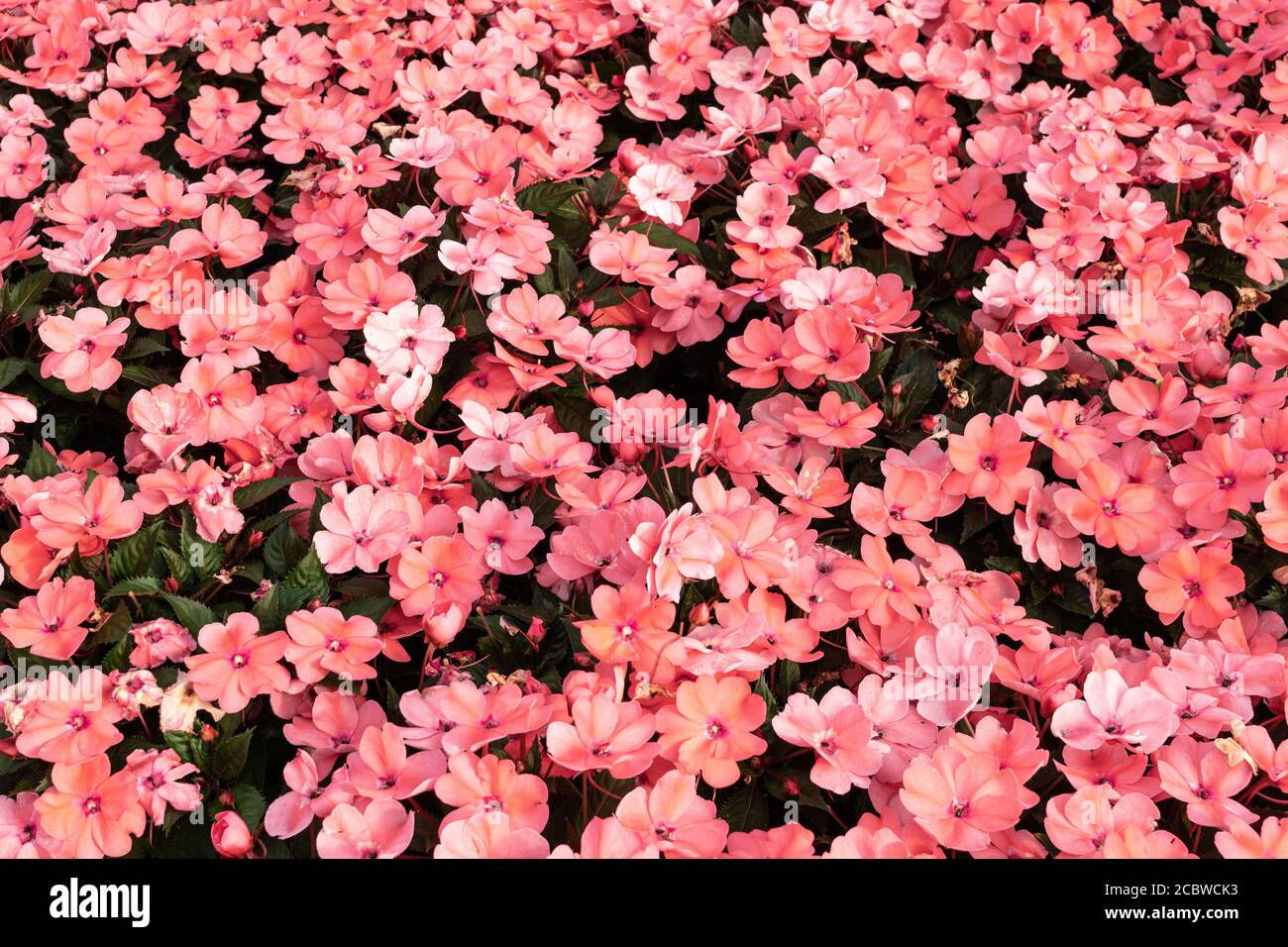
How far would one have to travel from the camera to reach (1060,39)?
10.7 ft

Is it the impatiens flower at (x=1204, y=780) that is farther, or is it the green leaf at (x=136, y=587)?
the green leaf at (x=136, y=587)

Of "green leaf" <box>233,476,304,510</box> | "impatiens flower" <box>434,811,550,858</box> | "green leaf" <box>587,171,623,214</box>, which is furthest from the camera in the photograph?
"green leaf" <box>587,171,623,214</box>

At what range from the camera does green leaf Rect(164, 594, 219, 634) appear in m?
1.87

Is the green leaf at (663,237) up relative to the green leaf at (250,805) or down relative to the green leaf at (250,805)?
up

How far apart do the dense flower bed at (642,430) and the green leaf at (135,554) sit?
3cm

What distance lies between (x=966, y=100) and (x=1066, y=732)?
2.18m

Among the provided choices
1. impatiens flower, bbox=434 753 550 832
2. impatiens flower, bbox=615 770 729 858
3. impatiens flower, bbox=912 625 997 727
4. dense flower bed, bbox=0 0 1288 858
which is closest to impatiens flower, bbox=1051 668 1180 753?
dense flower bed, bbox=0 0 1288 858

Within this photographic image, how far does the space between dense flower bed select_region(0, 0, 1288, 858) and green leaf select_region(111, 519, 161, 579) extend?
3 centimetres

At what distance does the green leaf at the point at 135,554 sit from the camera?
1.98m

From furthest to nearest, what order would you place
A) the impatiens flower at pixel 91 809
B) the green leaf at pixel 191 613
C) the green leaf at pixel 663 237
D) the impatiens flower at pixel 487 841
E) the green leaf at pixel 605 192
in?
the green leaf at pixel 605 192
the green leaf at pixel 663 237
the green leaf at pixel 191 613
the impatiens flower at pixel 91 809
the impatiens flower at pixel 487 841

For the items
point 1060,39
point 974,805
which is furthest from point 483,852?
point 1060,39

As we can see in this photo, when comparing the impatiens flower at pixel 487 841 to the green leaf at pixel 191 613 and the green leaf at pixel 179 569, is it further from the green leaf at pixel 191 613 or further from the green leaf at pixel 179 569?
the green leaf at pixel 179 569

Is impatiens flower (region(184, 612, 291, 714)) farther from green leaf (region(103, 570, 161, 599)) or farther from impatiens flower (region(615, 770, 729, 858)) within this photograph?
impatiens flower (region(615, 770, 729, 858))

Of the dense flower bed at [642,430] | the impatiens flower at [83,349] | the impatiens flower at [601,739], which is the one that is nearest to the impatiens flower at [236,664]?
the dense flower bed at [642,430]
